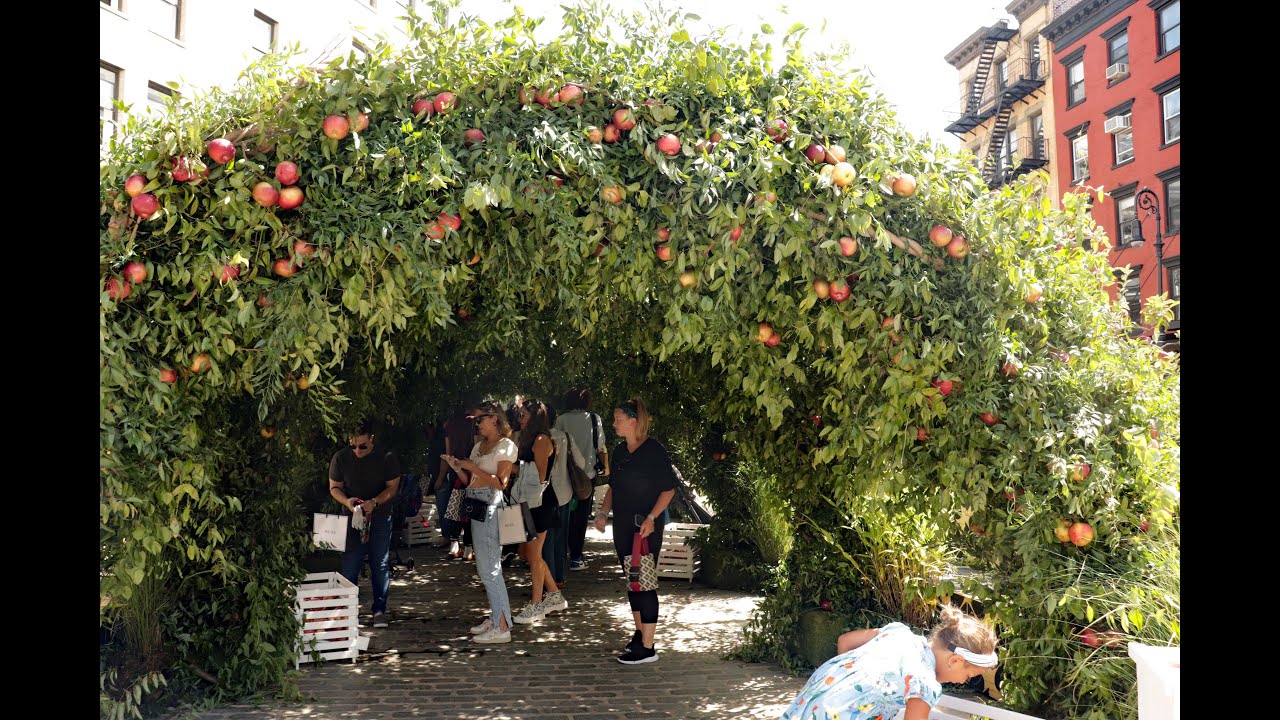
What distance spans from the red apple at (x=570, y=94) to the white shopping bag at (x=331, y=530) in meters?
4.04

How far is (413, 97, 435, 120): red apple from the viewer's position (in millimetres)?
3303

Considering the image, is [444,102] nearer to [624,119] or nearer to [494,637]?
[624,119]

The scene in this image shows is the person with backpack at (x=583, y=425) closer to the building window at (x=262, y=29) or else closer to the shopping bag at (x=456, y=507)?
the shopping bag at (x=456, y=507)

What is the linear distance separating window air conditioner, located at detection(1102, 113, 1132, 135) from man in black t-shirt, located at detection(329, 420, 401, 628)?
21845 mm

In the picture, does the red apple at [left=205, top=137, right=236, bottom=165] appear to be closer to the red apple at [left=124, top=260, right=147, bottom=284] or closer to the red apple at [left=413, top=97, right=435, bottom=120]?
the red apple at [left=124, top=260, right=147, bottom=284]

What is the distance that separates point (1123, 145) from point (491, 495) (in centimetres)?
2242

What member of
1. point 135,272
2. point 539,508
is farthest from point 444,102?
point 539,508

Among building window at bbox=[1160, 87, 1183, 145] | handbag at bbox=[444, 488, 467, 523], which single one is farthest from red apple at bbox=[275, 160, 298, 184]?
building window at bbox=[1160, 87, 1183, 145]

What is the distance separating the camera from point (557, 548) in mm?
8445

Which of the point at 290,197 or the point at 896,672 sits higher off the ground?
the point at 290,197

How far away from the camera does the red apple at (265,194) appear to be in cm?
310

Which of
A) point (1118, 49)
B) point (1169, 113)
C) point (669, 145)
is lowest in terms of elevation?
point (669, 145)

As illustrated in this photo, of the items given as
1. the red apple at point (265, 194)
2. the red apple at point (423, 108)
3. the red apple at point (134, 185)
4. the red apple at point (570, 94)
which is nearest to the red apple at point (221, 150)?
the red apple at point (265, 194)
